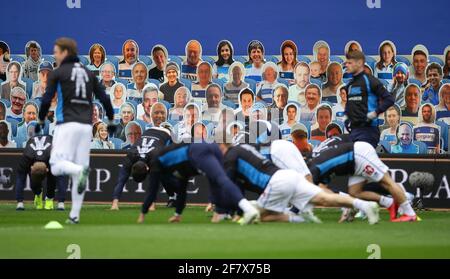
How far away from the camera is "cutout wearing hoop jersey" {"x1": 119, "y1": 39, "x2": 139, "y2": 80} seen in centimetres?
2239

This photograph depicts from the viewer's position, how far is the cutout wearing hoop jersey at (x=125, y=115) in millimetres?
21984

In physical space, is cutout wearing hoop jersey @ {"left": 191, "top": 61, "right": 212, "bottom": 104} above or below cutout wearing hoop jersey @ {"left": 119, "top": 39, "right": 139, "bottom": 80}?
below

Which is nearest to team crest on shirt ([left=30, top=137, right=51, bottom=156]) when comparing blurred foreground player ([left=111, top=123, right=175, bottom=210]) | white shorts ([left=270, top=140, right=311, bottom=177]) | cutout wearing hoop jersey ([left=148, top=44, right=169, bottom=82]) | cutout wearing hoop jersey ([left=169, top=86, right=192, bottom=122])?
blurred foreground player ([left=111, top=123, right=175, bottom=210])

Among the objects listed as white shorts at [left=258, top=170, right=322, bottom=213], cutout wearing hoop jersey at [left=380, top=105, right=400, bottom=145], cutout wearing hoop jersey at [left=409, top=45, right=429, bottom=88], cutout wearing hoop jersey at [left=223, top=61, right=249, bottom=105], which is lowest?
white shorts at [left=258, top=170, right=322, bottom=213]

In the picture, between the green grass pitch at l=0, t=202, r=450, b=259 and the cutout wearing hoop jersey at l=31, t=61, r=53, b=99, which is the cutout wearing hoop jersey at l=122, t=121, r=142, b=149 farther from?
the green grass pitch at l=0, t=202, r=450, b=259

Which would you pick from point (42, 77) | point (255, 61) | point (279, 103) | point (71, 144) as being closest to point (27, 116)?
point (42, 77)

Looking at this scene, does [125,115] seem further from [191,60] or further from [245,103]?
[245,103]

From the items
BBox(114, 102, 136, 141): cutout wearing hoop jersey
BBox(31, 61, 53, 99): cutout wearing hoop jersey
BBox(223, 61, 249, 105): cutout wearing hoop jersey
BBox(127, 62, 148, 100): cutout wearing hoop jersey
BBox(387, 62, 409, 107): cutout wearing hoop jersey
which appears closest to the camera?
BBox(387, 62, 409, 107): cutout wearing hoop jersey

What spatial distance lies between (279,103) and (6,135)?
5.87 meters

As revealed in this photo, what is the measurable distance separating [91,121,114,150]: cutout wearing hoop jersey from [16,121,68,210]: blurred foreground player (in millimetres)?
2291

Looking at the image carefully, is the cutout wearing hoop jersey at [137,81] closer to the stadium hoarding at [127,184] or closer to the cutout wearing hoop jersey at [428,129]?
the stadium hoarding at [127,184]

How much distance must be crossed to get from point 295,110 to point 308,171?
531 cm

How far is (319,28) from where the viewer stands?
21.8m
